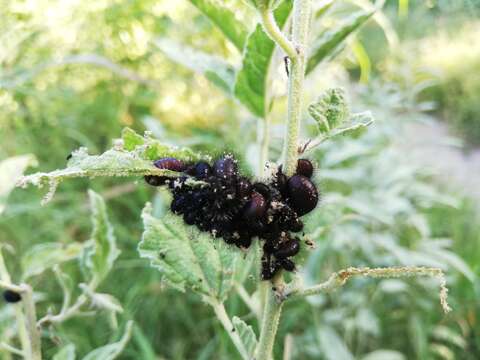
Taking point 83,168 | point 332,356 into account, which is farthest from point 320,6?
point 332,356

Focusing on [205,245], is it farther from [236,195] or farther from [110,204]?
[110,204]

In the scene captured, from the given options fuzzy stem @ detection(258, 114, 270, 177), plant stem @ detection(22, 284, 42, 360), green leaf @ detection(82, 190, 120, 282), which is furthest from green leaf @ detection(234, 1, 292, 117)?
plant stem @ detection(22, 284, 42, 360)

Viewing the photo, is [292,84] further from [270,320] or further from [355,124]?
[270,320]

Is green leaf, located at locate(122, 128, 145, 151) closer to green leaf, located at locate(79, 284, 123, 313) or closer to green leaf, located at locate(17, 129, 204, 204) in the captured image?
green leaf, located at locate(17, 129, 204, 204)

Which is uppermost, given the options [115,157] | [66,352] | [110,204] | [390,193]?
[115,157]

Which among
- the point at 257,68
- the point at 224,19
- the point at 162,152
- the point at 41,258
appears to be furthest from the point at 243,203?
the point at 41,258
